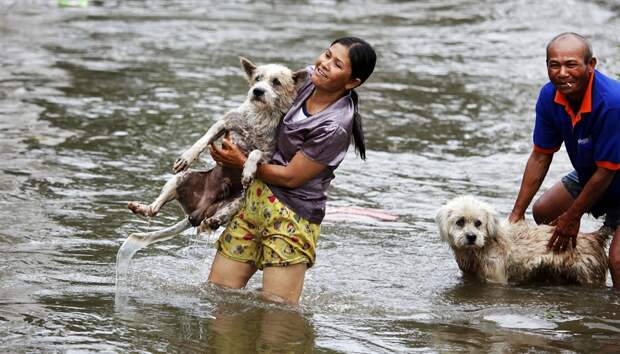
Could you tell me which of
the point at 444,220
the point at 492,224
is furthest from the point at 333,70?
the point at 492,224

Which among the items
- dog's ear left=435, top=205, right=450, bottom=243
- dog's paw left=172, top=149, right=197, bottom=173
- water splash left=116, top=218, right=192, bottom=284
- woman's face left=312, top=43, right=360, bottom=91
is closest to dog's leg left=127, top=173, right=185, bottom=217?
water splash left=116, top=218, right=192, bottom=284

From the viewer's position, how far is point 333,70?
18.5 feet

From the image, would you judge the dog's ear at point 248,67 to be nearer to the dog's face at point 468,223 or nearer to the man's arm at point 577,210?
the dog's face at point 468,223

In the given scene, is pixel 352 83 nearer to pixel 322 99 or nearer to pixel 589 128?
pixel 322 99

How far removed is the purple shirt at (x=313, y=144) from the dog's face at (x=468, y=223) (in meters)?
1.49

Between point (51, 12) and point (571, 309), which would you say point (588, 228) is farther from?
point (51, 12)

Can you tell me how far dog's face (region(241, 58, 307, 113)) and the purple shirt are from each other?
0.06m

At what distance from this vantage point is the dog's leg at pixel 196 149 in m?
5.88

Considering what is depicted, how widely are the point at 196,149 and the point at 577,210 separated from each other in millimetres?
2428

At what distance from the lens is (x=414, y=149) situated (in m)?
11.1

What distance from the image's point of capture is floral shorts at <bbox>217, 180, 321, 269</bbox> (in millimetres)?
5781

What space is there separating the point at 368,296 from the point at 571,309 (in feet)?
4.15

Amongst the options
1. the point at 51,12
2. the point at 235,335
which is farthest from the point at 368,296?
the point at 51,12

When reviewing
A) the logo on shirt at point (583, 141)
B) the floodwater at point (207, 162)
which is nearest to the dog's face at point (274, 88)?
the floodwater at point (207, 162)
